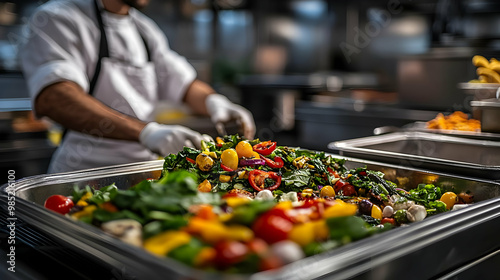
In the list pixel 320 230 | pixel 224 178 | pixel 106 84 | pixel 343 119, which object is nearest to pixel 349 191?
pixel 224 178

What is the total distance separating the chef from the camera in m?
2.08

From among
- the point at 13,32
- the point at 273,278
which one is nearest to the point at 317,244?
the point at 273,278

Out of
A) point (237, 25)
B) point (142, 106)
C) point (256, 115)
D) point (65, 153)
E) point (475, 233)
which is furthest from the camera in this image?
point (237, 25)

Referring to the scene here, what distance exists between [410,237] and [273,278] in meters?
0.36

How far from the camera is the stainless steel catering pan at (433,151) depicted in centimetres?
161

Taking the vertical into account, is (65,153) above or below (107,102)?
below

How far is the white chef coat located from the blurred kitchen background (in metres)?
1.37

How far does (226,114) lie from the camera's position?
2459 millimetres

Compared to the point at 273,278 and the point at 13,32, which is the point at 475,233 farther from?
the point at 13,32

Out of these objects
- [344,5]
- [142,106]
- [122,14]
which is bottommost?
[142,106]

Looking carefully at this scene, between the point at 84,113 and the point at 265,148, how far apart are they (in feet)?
2.98

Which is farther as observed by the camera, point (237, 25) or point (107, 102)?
point (237, 25)

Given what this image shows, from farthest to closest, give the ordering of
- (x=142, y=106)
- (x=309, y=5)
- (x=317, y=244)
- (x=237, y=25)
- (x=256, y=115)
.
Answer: (x=309, y=5)
(x=237, y=25)
(x=256, y=115)
(x=142, y=106)
(x=317, y=244)

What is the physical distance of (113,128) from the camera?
2090 mm
